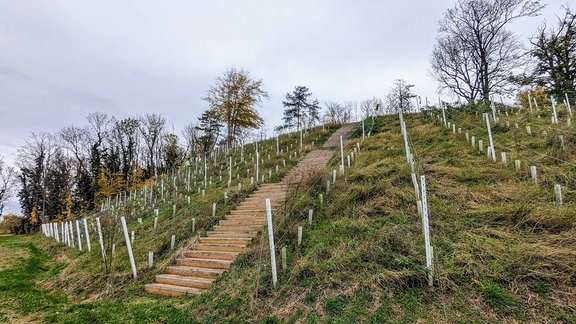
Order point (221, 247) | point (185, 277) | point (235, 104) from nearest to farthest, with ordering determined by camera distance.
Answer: point (185, 277), point (221, 247), point (235, 104)

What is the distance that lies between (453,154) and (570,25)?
54.9ft

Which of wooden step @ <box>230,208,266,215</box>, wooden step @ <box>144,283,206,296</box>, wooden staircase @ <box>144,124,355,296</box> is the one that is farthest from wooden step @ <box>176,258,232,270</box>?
wooden step @ <box>230,208,266,215</box>

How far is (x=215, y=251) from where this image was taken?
285 inches

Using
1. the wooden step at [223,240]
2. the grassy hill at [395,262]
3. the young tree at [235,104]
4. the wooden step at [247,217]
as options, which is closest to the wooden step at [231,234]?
the wooden step at [223,240]

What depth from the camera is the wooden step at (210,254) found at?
6.82 meters

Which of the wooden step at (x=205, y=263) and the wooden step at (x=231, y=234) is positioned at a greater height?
the wooden step at (x=231, y=234)

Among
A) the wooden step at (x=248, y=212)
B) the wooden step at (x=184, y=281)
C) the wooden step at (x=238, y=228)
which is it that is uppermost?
the wooden step at (x=248, y=212)

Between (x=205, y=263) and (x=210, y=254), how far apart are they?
38cm

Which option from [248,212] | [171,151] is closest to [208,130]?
[171,151]

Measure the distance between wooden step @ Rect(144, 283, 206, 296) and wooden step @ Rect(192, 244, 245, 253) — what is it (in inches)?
57.2

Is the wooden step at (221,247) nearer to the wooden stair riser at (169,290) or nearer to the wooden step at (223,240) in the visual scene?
the wooden step at (223,240)

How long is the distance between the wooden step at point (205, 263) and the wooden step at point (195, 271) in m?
0.13

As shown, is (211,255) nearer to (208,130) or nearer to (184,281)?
(184,281)

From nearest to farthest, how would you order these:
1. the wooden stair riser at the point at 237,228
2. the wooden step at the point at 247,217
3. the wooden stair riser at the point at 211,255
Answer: the wooden stair riser at the point at 211,255, the wooden stair riser at the point at 237,228, the wooden step at the point at 247,217
